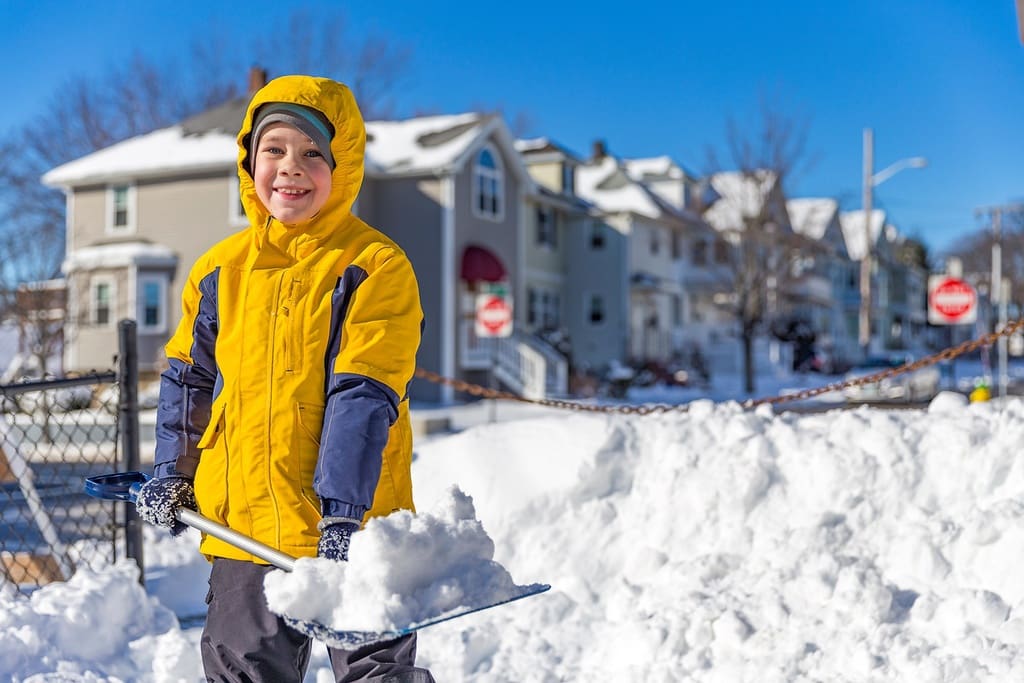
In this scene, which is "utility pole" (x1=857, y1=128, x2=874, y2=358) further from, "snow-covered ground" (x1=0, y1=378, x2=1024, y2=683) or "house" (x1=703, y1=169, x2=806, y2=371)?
"snow-covered ground" (x1=0, y1=378, x2=1024, y2=683)

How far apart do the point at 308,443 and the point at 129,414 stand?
315 centimetres

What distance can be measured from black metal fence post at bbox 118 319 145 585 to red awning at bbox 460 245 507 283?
18.8m

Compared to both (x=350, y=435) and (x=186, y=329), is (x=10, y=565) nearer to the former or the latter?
(x=186, y=329)

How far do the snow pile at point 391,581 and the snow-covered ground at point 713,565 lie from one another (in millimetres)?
2106

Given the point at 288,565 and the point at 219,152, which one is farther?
the point at 219,152

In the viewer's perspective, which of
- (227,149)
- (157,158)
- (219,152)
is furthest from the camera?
(157,158)

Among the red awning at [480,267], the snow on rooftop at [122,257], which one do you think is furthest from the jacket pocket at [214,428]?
the snow on rooftop at [122,257]

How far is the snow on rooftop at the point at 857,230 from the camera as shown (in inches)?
2521

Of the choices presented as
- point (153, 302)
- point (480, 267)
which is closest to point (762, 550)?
point (480, 267)

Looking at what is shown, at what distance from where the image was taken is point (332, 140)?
2.49m

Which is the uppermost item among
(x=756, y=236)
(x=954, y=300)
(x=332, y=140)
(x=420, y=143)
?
(x=420, y=143)

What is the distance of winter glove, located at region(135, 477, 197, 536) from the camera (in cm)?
249

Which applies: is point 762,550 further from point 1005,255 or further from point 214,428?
point 1005,255

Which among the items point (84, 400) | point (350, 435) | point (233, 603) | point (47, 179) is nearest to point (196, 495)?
point (233, 603)
